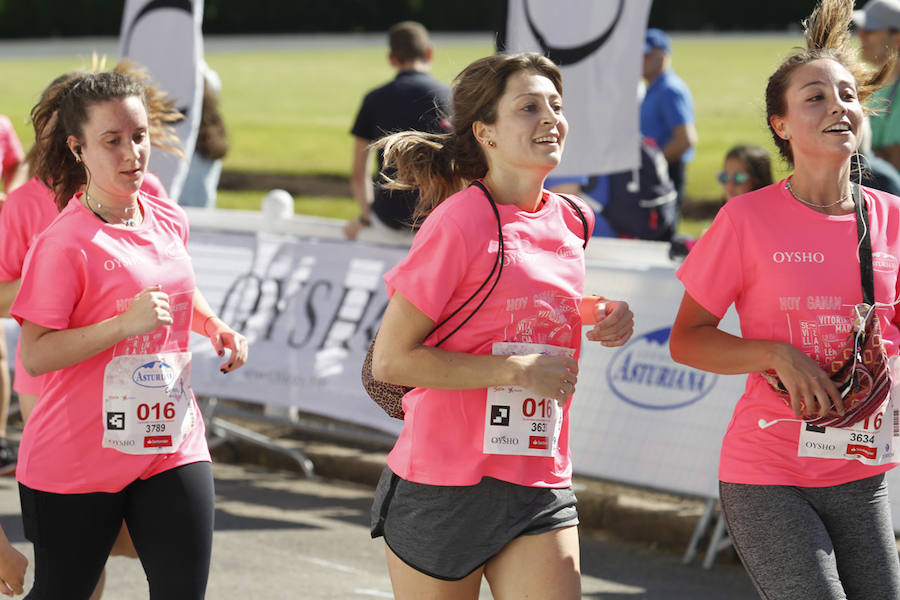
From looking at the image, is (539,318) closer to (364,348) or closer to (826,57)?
(826,57)

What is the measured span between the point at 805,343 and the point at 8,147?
430 cm

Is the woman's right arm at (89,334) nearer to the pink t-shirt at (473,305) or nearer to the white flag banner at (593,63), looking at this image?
the pink t-shirt at (473,305)

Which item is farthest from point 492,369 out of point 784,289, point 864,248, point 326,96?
point 326,96

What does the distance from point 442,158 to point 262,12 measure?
5713 cm

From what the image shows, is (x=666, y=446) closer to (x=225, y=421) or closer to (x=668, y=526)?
(x=668, y=526)

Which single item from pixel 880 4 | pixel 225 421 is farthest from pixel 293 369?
pixel 880 4

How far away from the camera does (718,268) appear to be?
3400 millimetres

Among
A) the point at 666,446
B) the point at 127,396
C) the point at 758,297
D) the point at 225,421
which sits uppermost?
the point at 758,297

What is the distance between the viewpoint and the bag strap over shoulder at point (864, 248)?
331 centimetres

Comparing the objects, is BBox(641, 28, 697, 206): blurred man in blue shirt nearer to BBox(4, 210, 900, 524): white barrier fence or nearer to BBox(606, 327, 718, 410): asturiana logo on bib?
BBox(4, 210, 900, 524): white barrier fence

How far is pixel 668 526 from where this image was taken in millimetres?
6383

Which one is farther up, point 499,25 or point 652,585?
point 499,25

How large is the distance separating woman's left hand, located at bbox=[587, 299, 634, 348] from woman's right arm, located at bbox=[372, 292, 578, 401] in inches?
6.0

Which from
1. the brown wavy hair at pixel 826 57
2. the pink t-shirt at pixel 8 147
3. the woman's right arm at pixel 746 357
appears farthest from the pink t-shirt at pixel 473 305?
the pink t-shirt at pixel 8 147
